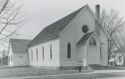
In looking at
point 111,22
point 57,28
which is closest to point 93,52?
point 57,28

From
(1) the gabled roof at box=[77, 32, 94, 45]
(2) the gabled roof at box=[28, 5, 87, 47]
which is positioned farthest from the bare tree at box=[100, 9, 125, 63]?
(1) the gabled roof at box=[77, 32, 94, 45]

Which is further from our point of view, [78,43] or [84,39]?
[78,43]

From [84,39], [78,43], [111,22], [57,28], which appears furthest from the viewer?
[111,22]

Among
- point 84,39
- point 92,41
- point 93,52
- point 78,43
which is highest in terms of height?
point 84,39

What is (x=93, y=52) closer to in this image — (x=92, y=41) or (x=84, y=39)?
(x=92, y=41)

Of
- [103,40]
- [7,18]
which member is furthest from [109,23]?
[7,18]

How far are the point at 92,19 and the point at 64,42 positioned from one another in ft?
20.7

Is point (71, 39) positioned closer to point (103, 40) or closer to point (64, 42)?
point (64, 42)

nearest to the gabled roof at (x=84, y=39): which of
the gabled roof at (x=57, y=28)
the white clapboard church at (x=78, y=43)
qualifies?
the white clapboard church at (x=78, y=43)

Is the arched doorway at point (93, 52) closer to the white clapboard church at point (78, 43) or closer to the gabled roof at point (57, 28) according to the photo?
the white clapboard church at point (78, 43)

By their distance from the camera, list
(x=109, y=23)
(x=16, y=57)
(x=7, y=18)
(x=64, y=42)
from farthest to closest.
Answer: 1. (x=16, y=57)
2. (x=109, y=23)
3. (x=64, y=42)
4. (x=7, y=18)

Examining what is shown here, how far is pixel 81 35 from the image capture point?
3300 centimetres

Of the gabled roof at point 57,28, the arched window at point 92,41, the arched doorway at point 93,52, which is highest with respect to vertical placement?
the gabled roof at point 57,28

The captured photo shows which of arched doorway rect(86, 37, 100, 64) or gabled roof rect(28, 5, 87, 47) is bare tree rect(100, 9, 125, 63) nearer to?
gabled roof rect(28, 5, 87, 47)
